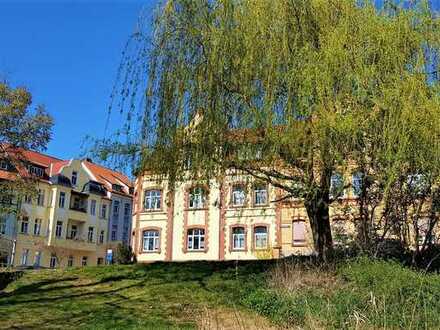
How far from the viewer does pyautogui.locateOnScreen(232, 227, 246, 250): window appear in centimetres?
4038

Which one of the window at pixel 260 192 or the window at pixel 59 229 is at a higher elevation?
the window at pixel 59 229

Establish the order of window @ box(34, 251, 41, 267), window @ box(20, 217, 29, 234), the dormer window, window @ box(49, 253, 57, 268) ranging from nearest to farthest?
1. window @ box(20, 217, 29, 234)
2. window @ box(34, 251, 41, 267)
3. window @ box(49, 253, 57, 268)
4. the dormer window

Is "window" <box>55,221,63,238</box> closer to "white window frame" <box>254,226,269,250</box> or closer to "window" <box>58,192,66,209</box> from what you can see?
"window" <box>58,192,66,209</box>

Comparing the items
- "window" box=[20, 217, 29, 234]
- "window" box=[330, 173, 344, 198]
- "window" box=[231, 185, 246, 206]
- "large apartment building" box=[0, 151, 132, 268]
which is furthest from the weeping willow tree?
"window" box=[20, 217, 29, 234]

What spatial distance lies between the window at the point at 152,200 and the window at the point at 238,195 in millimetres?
29681

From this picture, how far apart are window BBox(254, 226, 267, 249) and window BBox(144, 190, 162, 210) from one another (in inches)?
336

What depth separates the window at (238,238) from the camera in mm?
40375

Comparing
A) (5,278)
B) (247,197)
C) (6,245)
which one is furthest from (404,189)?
(6,245)

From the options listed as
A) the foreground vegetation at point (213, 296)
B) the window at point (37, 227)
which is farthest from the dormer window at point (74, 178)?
the foreground vegetation at point (213, 296)

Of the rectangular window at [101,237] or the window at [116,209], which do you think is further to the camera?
the window at [116,209]

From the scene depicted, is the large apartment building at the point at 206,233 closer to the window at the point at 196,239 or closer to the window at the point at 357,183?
the window at the point at 196,239

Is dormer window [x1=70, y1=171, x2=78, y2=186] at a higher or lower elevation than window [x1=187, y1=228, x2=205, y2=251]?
higher

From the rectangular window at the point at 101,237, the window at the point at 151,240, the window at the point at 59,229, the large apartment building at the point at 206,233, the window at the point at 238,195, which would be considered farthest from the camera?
the rectangular window at the point at 101,237

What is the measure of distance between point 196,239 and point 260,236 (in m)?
4.98
